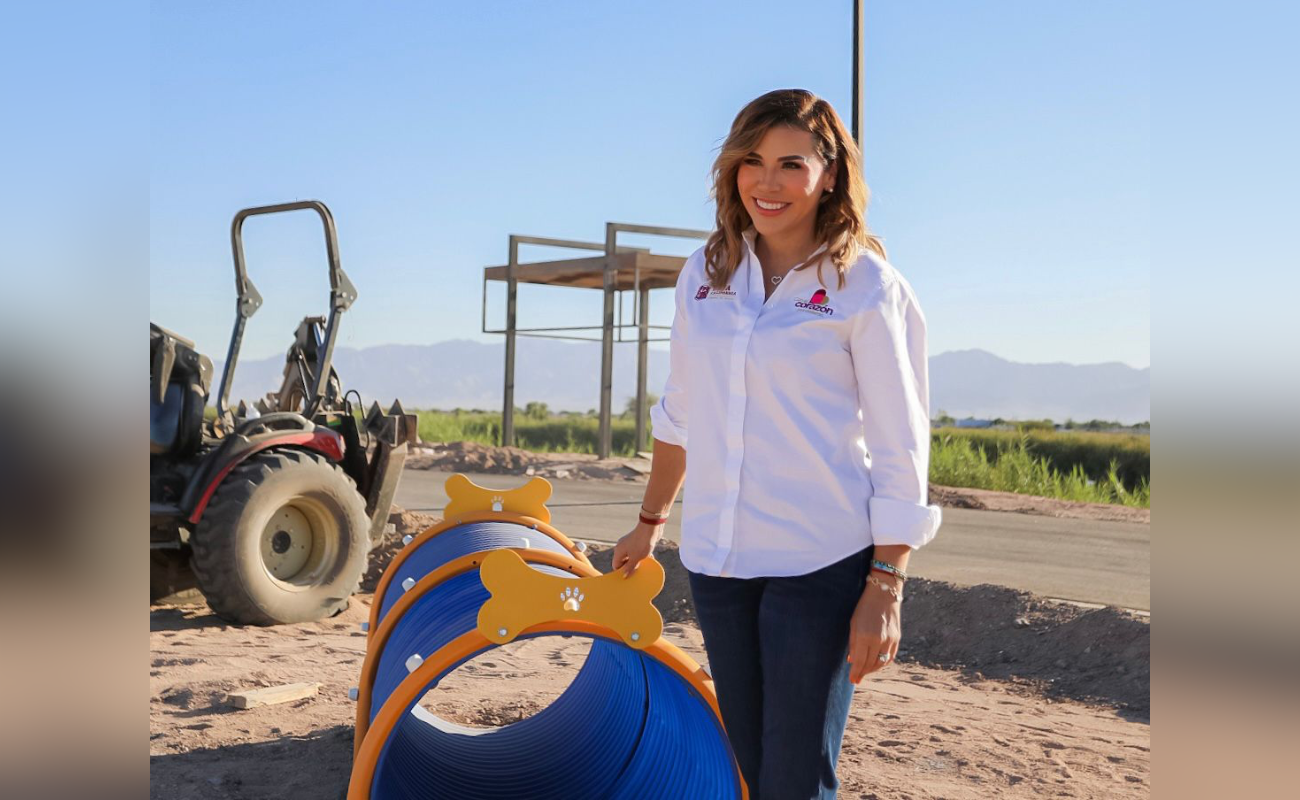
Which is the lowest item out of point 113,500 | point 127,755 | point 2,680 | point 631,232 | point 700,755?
point 700,755

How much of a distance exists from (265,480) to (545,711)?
2.56 m

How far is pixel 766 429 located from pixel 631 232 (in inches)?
597

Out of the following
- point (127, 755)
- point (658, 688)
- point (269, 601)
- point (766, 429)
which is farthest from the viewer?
point (269, 601)

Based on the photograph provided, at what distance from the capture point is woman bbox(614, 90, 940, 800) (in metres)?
Result: 2.17

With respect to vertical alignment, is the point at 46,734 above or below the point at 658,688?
above

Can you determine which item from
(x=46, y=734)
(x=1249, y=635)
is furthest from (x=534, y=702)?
(x=46, y=734)

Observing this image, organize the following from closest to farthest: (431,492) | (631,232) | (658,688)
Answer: (658,688) → (431,492) → (631,232)

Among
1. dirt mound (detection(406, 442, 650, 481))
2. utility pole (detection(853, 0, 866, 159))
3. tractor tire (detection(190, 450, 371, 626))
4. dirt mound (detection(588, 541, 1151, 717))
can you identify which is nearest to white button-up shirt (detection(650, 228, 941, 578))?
dirt mound (detection(588, 541, 1151, 717))

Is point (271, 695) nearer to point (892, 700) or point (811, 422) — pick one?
point (892, 700)

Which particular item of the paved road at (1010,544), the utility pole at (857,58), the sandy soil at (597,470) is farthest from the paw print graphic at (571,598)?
the sandy soil at (597,470)

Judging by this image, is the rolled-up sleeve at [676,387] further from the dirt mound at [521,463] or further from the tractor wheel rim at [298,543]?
the dirt mound at [521,463]

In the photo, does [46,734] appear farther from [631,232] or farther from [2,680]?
[631,232]

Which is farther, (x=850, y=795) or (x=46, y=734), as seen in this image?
(x=850, y=795)

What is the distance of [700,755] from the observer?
334 cm
